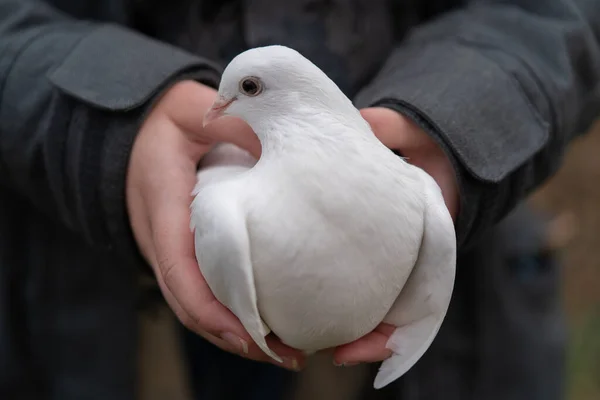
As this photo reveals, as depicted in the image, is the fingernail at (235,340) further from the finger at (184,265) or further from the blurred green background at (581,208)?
the blurred green background at (581,208)

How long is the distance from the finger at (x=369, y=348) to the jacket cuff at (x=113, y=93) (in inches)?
6.5

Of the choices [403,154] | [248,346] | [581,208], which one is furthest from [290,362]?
[581,208]

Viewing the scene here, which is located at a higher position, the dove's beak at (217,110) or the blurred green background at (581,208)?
the dove's beak at (217,110)

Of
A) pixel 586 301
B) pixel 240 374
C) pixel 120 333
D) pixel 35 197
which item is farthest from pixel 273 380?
pixel 586 301

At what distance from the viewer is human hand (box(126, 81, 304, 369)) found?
13.6 inches

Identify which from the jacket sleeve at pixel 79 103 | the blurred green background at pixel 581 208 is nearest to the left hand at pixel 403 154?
the jacket sleeve at pixel 79 103

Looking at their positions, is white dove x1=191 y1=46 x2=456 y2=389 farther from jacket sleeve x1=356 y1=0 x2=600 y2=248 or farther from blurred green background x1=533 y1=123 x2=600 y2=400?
blurred green background x1=533 y1=123 x2=600 y2=400

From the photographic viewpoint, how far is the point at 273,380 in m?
0.63

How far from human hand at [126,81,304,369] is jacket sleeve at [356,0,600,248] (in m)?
0.10

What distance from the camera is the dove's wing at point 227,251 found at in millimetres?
302

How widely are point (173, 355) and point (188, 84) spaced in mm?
333

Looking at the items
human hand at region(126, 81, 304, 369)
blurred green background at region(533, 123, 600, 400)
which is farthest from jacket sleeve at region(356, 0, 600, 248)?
blurred green background at region(533, 123, 600, 400)

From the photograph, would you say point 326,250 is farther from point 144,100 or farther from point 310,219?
point 144,100

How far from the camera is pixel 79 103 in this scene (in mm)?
408
